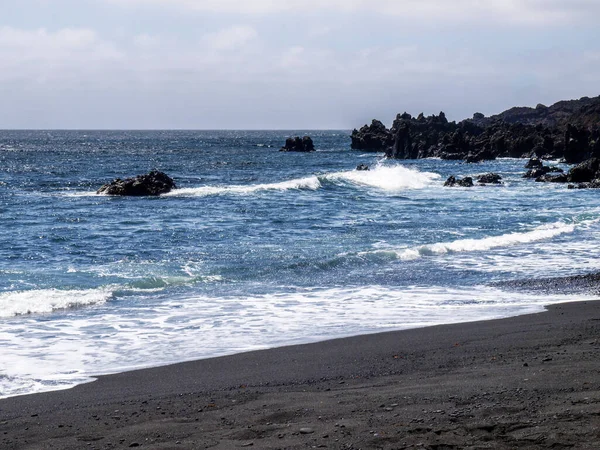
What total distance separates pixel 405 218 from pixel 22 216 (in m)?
15.8

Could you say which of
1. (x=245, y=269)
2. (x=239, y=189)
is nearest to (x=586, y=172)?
(x=239, y=189)

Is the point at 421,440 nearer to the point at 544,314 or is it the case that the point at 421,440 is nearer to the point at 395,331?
the point at 395,331

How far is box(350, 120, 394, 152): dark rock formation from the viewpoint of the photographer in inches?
4614

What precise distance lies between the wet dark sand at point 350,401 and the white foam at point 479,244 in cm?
971

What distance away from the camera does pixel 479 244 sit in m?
21.1

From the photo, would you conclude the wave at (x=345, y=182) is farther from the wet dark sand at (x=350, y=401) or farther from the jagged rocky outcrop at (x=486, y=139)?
the wet dark sand at (x=350, y=401)

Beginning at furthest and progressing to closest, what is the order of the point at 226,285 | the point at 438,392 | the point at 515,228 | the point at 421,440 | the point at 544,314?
1. the point at 515,228
2. the point at 226,285
3. the point at 544,314
4. the point at 438,392
5. the point at 421,440

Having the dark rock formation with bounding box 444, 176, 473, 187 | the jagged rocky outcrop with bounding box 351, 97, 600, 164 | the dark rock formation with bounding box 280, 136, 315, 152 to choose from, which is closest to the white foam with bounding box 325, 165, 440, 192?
the dark rock formation with bounding box 444, 176, 473, 187

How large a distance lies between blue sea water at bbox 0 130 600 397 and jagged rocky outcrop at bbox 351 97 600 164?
102 ft

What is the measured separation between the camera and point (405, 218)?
29.0 meters

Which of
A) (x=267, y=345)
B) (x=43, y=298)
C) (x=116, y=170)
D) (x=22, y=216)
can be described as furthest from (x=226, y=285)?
(x=116, y=170)

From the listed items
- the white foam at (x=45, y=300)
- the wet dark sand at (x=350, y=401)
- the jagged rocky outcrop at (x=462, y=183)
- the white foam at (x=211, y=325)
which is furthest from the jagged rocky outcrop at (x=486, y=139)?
the wet dark sand at (x=350, y=401)

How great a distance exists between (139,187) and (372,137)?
3241 inches

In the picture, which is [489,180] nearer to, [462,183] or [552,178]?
[462,183]
